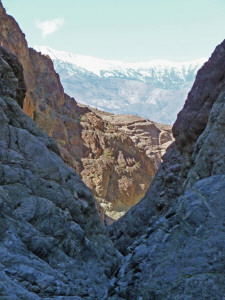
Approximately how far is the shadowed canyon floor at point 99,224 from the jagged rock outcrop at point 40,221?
3 cm

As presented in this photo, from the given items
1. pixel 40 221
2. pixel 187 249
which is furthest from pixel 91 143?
pixel 187 249

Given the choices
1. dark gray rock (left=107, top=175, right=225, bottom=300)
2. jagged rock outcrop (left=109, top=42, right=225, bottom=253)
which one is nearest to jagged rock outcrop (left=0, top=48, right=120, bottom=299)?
dark gray rock (left=107, top=175, right=225, bottom=300)

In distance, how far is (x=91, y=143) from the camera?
49031 mm

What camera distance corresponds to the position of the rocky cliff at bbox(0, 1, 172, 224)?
145ft

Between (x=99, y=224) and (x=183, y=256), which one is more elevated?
(x=99, y=224)

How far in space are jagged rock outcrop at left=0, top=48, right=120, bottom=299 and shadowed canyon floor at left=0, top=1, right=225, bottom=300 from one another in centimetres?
3

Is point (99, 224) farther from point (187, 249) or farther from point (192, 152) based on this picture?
point (187, 249)

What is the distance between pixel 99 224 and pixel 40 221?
411cm

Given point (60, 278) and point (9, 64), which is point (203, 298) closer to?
point (60, 278)

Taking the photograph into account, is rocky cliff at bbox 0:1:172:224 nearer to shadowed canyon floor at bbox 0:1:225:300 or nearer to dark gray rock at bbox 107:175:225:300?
shadowed canyon floor at bbox 0:1:225:300

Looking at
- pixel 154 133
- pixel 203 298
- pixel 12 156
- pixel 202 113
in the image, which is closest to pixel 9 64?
pixel 12 156

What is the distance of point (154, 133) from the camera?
78.9 metres

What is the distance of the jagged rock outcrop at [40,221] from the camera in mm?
7328

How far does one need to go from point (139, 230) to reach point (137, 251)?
1381 cm
